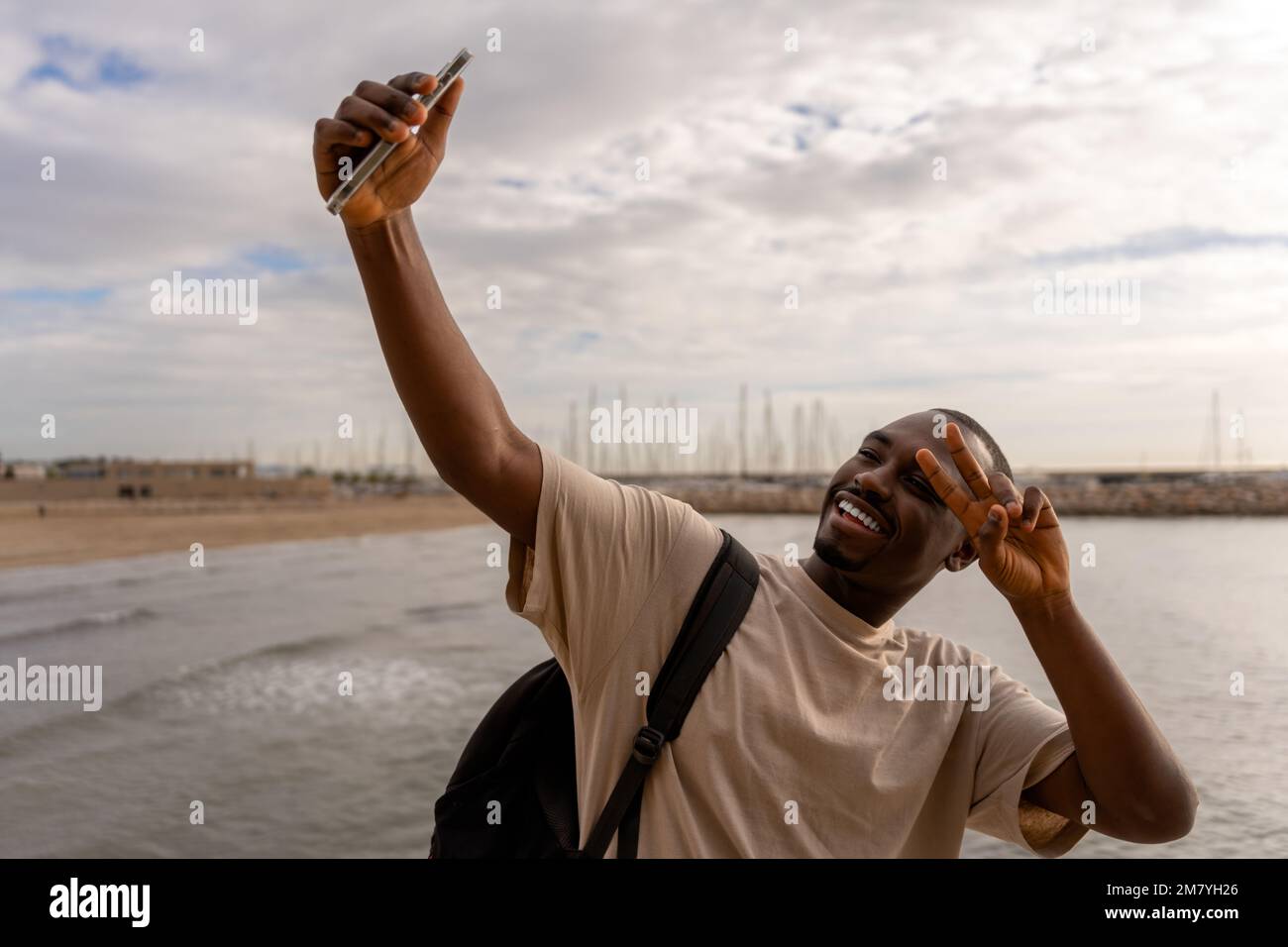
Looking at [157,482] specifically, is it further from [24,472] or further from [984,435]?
[984,435]

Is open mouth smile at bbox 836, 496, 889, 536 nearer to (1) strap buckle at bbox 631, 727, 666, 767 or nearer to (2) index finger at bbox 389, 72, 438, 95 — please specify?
(1) strap buckle at bbox 631, 727, 666, 767

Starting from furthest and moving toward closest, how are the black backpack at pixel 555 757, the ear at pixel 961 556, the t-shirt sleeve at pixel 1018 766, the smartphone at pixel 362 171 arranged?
the ear at pixel 961 556
the t-shirt sleeve at pixel 1018 766
the black backpack at pixel 555 757
the smartphone at pixel 362 171

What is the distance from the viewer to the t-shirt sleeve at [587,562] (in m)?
1.76

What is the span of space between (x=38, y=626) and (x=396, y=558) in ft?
44.0

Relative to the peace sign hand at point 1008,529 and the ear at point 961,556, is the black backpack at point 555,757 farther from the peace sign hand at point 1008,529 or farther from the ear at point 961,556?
the ear at point 961,556

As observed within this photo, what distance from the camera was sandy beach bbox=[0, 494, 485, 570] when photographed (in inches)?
1166

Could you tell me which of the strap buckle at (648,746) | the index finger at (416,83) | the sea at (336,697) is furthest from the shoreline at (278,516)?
the index finger at (416,83)

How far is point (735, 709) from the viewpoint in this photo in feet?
5.85

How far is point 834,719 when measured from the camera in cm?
187

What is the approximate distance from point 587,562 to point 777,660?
421 mm

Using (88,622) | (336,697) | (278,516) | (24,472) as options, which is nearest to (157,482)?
(24,472)

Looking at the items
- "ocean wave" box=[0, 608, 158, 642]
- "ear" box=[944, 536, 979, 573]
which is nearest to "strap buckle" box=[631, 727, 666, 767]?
"ear" box=[944, 536, 979, 573]
